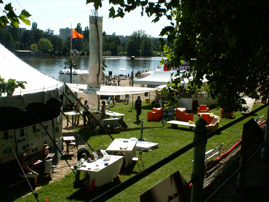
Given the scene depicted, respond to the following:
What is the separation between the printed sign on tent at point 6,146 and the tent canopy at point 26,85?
2.96ft

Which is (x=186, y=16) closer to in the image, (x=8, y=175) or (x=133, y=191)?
(x=133, y=191)

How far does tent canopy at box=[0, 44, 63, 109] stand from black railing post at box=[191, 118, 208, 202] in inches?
259

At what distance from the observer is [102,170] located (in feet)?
24.5

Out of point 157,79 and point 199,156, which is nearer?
point 199,156

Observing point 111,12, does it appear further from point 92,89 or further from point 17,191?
point 92,89

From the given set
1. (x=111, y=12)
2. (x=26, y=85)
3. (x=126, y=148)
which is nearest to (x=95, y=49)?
(x=26, y=85)

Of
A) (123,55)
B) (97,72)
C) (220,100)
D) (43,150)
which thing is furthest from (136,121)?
(123,55)

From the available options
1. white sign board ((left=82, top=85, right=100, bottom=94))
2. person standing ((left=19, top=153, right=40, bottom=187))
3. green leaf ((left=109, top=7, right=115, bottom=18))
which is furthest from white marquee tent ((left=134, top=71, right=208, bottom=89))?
green leaf ((left=109, top=7, right=115, bottom=18))

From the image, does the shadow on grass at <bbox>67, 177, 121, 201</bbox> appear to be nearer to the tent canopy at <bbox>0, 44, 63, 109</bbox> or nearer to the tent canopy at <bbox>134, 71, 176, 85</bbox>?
the tent canopy at <bbox>0, 44, 63, 109</bbox>

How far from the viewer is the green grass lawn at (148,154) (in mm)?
7203

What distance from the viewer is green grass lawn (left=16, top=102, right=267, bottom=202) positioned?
284 inches

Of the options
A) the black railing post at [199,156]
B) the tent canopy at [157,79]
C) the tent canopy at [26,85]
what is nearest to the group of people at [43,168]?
the tent canopy at [26,85]

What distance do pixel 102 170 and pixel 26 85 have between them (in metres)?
3.63

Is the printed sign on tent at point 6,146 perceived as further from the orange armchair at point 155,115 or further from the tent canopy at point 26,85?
the orange armchair at point 155,115
